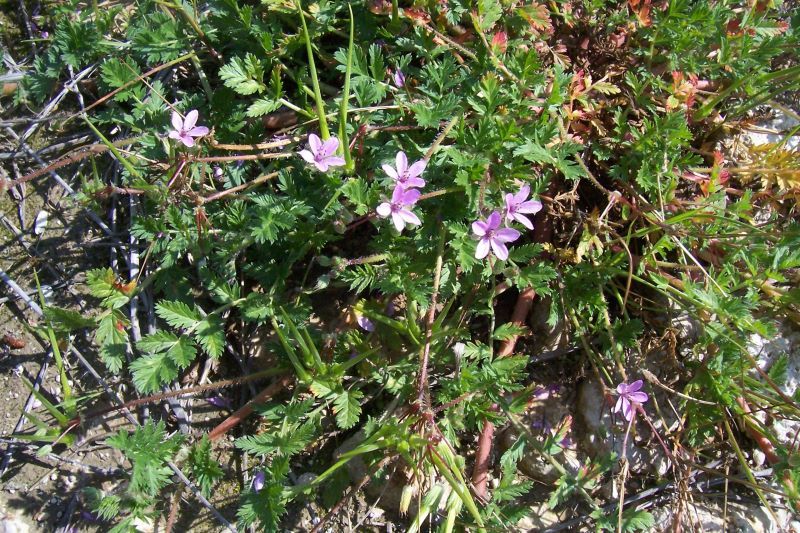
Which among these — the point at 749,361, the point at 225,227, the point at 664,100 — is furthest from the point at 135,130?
the point at 749,361

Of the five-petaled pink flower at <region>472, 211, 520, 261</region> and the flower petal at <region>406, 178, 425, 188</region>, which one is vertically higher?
the flower petal at <region>406, 178, 425, 188</region>

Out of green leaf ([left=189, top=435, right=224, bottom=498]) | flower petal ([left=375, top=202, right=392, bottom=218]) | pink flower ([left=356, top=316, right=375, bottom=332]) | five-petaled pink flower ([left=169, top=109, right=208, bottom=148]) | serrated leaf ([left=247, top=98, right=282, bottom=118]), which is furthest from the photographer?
pink flower ([left=356, top=316, right=375, bottom=332])

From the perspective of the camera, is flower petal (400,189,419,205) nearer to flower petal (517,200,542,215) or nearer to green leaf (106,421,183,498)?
flower petal (517,200,542,215)

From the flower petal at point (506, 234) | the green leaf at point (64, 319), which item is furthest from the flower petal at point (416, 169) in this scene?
the green leaf at point (64, 319)

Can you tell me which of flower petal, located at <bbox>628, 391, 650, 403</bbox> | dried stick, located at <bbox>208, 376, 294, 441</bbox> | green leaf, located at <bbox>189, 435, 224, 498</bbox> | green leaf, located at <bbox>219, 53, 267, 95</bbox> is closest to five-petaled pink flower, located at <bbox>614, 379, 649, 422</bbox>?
flower petal, located at <bbox>628, 391, 650, 403</bbox>

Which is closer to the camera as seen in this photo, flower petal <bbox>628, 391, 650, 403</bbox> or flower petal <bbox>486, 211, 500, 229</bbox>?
flower petal <bbox>486, 211, 500, 229</bbox>

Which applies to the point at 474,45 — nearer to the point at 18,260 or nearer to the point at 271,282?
the point at 271,282

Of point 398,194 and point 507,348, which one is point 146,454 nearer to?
point 398,194
